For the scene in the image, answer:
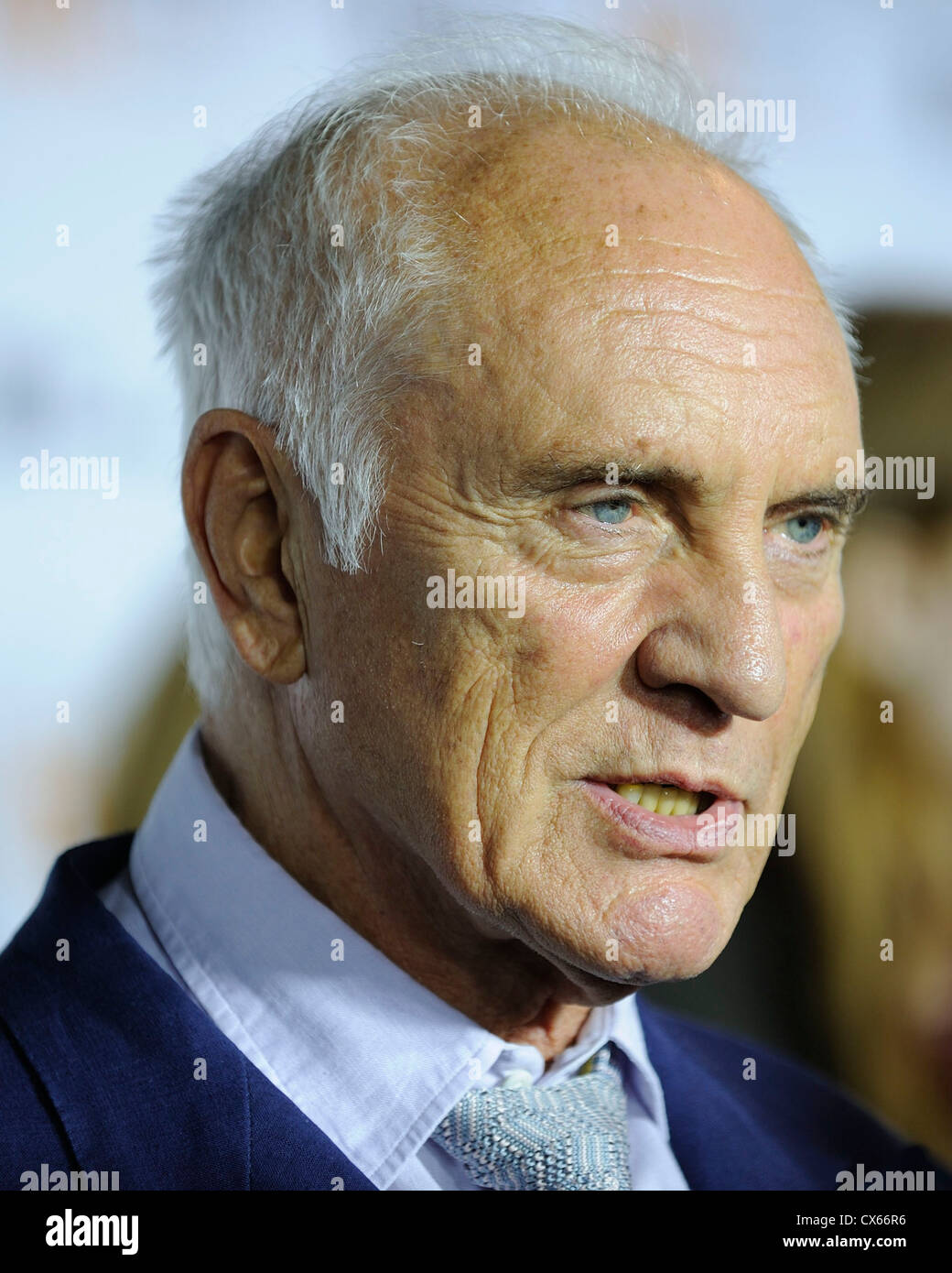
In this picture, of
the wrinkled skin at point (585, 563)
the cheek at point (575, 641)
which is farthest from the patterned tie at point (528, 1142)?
the cheek at point (575, 641)

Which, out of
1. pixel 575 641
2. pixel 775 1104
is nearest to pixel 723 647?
pixel 575 641

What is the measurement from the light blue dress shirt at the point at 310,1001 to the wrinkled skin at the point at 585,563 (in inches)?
5.2

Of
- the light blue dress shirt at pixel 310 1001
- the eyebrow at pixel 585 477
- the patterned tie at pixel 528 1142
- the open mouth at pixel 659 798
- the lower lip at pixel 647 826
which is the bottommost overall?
the patterned tie at pixel 528 1142

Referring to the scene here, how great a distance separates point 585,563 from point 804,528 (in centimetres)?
26

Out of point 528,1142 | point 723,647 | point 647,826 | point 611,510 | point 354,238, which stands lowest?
point 528,1142

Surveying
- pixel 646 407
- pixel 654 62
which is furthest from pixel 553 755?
pixel 654 62

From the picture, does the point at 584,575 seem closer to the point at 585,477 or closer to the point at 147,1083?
the point at 585,477

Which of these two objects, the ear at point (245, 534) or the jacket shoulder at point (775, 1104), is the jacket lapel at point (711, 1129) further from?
the ear at point (245, 534)

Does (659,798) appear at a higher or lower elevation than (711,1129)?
higher

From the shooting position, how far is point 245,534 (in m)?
1.22

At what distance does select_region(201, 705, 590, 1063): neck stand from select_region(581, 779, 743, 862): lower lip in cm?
18

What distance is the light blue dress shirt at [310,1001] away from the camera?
114 cm

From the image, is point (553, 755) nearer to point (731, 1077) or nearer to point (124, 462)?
point (731, 1077)

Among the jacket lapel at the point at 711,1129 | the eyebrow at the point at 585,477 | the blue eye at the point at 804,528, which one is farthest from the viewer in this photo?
the jacket lapel at the point at 711,1129
